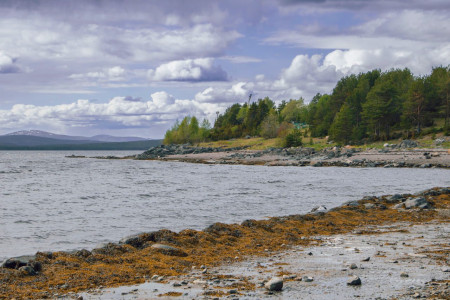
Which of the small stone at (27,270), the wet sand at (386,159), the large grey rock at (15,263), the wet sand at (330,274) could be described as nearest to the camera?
the wet sand at (330,274)

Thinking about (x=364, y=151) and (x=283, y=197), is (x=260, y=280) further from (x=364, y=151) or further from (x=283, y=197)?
(x=364, y=151)

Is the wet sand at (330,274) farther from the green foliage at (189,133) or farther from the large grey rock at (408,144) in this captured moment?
the green foliage at (189,133)

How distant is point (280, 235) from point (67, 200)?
18.1 m

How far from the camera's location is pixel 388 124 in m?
95.2

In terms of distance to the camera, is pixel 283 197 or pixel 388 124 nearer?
pixel 283 197

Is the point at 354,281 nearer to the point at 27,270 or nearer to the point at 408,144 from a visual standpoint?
the point at 27,270

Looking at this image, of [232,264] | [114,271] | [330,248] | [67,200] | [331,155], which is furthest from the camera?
[331,155]

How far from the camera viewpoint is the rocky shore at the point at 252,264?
337 inches

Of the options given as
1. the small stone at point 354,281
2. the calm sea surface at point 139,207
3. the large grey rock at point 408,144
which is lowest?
the calm sea surface at point 139,207

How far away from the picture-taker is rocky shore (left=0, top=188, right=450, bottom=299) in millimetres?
8555

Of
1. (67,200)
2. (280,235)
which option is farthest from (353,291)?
(67,200)

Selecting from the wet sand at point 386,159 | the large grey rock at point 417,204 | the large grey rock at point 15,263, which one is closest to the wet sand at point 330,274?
the large grey rock at point 15,263

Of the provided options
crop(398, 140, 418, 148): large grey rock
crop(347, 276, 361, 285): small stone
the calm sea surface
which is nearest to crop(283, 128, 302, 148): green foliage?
crop(398, 140, 418, 148): large grey rock

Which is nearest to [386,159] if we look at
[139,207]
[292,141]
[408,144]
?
[408,144]
